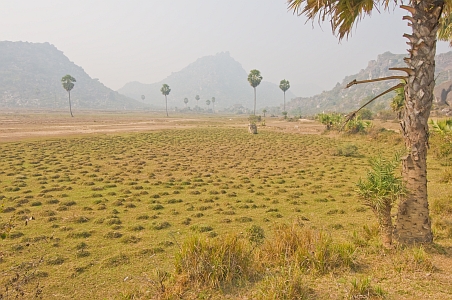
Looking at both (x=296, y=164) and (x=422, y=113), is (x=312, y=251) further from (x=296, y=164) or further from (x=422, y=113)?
(x=296, y=164)

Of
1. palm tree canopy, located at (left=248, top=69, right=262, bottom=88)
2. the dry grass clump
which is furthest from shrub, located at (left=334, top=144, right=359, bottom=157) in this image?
palm tree canopy, located at (left=248, top=69, right=262, bottom=88)

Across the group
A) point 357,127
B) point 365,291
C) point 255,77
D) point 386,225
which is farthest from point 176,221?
point 255,77

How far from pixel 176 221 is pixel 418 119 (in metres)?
8.69

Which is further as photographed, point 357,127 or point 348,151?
point 357,127

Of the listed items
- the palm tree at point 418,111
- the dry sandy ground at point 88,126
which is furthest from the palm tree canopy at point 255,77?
the palm tree at point 418,111

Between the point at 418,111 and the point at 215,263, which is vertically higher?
the point at 418,111

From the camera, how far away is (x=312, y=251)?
6184mm

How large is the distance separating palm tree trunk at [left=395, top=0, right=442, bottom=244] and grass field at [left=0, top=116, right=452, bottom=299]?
24.2 inches

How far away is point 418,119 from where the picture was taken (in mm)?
6176

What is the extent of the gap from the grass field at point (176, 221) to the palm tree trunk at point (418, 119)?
614 mm

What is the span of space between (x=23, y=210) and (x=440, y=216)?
15742mm

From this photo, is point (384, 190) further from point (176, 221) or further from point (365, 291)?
point (176, 221)

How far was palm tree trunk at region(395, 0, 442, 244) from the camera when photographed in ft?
20.0

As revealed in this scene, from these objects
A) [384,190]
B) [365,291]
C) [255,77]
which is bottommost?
[365,291]
